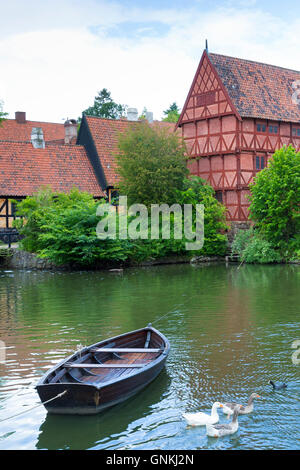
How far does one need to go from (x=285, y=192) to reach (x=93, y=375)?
2246cm

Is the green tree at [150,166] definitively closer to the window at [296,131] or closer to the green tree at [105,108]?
the window at [296,131]

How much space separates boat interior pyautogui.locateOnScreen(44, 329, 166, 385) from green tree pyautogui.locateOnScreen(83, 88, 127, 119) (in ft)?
179

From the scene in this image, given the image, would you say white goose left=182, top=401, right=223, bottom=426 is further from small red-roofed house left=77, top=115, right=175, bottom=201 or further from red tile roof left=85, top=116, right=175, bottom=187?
red tile roof left=85, top=116, right=175, bottom=187

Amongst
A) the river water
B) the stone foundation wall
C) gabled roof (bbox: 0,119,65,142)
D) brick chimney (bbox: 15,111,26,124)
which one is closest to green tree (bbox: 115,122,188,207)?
the stone foundation wall

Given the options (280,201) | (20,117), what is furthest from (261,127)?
(20,117)

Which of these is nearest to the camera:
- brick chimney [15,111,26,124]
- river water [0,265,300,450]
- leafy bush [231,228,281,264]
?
river water [0,265,300,450]

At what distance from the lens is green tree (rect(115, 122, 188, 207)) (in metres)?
32.7

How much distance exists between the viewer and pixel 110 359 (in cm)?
1110

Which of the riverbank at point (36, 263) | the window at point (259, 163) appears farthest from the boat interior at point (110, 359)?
the window at point (259, 163)

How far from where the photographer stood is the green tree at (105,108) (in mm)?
64562

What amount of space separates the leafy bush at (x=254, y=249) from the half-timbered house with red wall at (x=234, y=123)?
7.79ft

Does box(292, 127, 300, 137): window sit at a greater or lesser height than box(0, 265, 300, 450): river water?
greater
